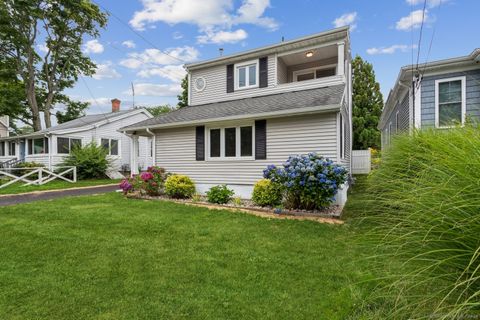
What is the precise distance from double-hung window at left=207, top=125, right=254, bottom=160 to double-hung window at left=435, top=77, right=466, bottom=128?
5.88 metres

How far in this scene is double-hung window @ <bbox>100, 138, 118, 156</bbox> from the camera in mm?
18047

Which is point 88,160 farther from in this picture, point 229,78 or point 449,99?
point 449,99

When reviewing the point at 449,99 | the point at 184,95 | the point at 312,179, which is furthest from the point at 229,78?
the point at 184,95

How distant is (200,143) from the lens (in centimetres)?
941

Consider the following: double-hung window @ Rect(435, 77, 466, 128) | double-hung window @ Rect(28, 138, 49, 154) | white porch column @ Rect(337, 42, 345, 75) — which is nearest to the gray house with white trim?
double-hung window @ Rect(435, 77, 466, 128)

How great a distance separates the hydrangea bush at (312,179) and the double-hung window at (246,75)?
5340 mm

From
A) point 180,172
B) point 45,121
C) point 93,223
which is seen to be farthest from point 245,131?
point 45,121

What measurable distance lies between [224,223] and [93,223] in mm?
2881

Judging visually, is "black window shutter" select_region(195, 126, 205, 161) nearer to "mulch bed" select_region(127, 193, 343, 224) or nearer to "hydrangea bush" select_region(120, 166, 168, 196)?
"hydrangea bush" select_region(120, 166, 168, 196)

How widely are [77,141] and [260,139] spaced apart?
14190 millimetres

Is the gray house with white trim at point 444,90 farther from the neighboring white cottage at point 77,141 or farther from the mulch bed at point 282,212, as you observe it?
the neighboring white cottage at point 77,141

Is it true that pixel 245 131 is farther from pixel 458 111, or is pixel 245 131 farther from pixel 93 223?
pixel 458 111

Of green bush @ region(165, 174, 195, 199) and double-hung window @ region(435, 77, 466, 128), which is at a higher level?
double-hung window @ region(435, 77, 466, 128)

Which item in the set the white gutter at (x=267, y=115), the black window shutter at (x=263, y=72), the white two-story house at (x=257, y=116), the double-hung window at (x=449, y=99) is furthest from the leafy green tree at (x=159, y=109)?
the double-hung window at (x=449, y=99)
